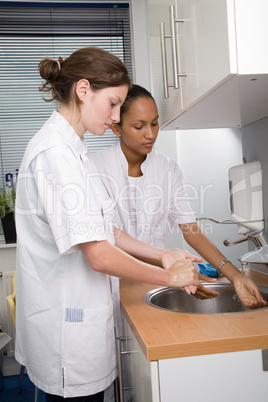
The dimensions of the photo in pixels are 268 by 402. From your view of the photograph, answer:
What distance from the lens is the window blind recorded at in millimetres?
2814

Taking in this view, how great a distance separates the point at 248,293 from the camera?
1246mm

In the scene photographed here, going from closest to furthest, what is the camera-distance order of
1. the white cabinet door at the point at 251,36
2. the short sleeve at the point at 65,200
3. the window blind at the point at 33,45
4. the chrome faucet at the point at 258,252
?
the white cabinet door at the point at 251,36
the short sleeve at the point at 65,200
the chrome faucet at the point at 258,252
the window blind at the point at 33,45

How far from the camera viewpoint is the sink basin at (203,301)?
137 cm

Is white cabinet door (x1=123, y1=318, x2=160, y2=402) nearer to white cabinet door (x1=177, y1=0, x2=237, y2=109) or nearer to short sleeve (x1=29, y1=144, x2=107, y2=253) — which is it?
short sleeve (x1=29, y1=144, x2=107, y2=253)

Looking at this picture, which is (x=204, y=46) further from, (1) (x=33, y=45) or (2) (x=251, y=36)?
(1) (x=33, y=45)

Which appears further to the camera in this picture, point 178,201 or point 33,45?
point 33,45

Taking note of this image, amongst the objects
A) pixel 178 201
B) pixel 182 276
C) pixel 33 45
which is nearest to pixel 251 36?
pixel 182 276

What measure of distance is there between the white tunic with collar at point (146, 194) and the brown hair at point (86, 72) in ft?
1.81

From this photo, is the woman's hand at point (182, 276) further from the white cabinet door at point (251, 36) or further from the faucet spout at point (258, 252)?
the white cabinet door at point (251, 36)

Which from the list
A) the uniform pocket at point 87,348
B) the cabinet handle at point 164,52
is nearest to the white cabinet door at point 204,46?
the cabinet handle at point 164,52

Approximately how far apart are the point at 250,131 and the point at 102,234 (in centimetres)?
85

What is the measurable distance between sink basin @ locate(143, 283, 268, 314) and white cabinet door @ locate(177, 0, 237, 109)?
0.59m

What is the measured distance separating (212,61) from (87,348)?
0.73m

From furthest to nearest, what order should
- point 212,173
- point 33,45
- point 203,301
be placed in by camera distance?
point 33,45 < point 212,173 < point 203,301
